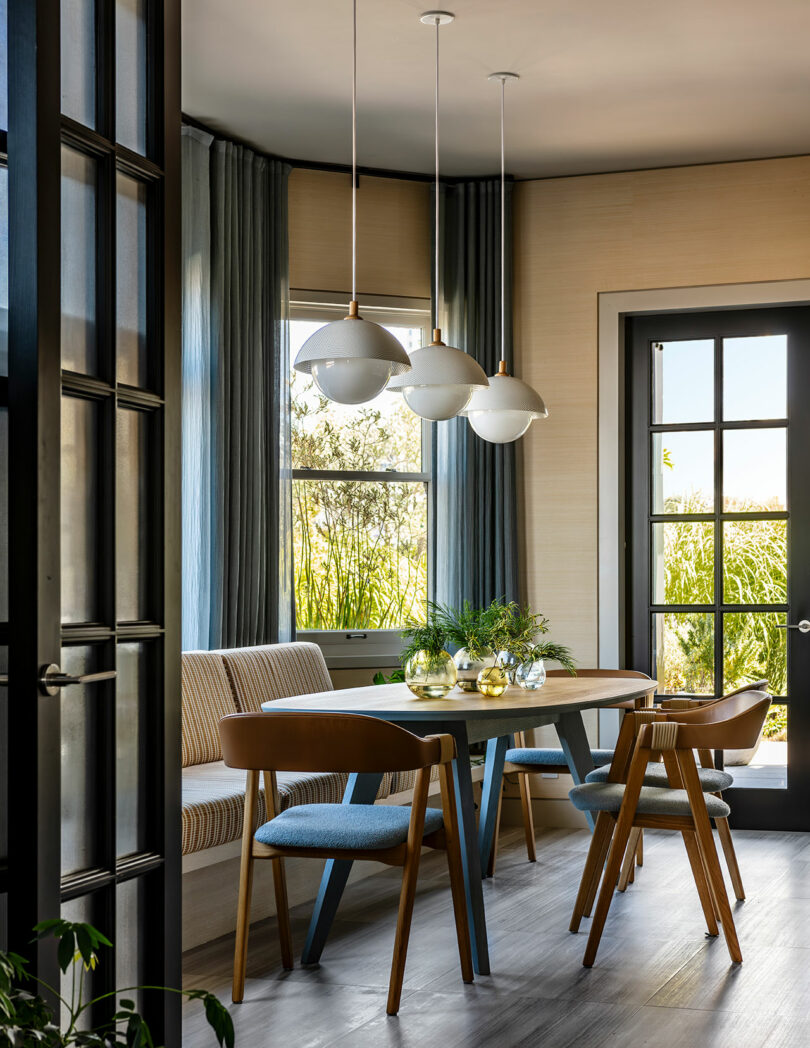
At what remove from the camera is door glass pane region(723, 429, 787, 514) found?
5875 millimetres

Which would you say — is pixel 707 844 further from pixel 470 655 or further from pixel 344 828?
pixel 344 828

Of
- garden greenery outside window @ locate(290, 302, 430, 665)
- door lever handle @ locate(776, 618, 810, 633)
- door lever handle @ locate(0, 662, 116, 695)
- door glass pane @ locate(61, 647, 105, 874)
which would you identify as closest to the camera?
door lever handle @ locate(0, 662, 116, 695)

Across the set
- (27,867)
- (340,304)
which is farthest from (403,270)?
(27,867)

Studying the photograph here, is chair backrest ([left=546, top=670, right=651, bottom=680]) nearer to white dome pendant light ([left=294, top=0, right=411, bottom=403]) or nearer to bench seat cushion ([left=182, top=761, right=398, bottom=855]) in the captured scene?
bench seat cushion ([left=182, top=761, right=398, bottom=855])

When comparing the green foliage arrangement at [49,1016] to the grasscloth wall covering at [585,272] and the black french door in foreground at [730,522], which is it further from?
the black french door in foreground at [730,522]

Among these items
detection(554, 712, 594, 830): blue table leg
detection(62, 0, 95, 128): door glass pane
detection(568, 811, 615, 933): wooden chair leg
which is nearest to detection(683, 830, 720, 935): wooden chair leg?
detection(568, 811, 615, 933): wooden chair leg

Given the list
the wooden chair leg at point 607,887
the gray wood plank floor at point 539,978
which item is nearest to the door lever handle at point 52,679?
the gray wood plank floor at point 539,978

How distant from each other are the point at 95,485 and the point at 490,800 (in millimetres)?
2892

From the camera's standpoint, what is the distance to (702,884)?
12.9 feet

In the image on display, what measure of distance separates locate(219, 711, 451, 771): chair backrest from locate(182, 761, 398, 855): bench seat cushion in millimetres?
210

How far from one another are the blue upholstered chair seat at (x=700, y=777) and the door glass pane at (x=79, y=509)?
7.42 feet

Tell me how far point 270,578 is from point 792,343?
104 inches

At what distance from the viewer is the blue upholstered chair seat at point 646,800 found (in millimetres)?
3705

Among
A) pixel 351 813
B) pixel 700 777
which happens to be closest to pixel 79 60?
pixel 351 813
